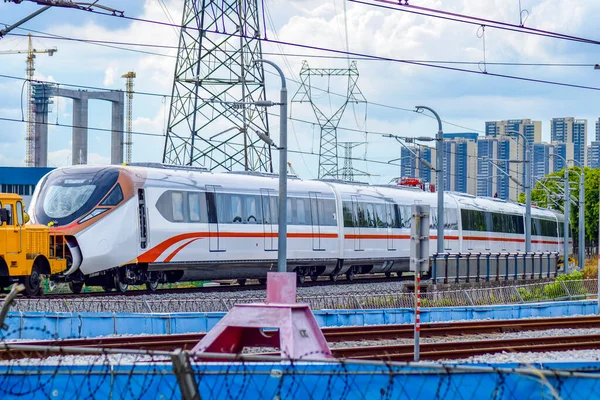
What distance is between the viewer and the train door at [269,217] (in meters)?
32.6

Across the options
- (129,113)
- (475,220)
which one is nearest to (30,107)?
(129,113)

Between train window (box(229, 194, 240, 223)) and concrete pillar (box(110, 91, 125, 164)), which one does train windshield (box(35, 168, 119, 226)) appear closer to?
train window (box(229, 194, 240, 223))

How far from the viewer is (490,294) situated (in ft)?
107

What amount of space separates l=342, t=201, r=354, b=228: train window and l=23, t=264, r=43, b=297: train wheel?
43.4 ft

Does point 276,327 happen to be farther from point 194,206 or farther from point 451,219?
point 451,219

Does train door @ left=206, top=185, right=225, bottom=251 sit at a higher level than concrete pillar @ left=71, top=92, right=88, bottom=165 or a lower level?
lower

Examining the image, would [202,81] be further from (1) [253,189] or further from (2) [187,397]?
(2) [187,397]

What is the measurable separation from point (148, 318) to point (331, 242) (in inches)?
610

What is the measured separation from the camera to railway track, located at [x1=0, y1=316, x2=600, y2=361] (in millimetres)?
17453

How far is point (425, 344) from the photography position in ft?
61.5

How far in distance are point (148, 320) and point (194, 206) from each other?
879 centimetres

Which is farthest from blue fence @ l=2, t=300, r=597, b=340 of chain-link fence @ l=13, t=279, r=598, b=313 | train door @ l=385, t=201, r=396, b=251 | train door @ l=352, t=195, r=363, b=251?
train door @ l=385, t=201, r=396, b=251

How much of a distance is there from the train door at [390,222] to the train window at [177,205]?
12683 millimetres

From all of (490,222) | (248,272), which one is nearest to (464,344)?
(248,272)
